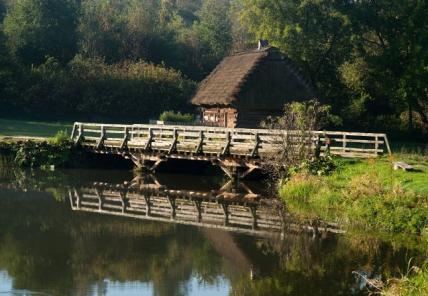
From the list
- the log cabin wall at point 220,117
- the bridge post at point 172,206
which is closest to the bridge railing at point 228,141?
the bridge post at point 172,206

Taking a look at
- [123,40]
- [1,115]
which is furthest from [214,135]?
[123,40]

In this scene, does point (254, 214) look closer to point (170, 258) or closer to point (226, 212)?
point (226, 212)

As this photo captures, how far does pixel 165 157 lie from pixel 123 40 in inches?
1522

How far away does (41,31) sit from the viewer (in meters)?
62.5

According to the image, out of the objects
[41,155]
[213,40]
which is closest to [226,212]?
[41,155]

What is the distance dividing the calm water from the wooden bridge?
7.77 metres

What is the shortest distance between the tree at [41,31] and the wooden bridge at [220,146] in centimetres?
2872

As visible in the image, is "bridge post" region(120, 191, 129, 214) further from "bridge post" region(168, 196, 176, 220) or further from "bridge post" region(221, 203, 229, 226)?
"bridge post" region(221, 203, 229, 226)

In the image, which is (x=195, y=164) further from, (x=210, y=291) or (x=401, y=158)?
(x=210, y=291)

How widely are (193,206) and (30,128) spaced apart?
93.5 ft

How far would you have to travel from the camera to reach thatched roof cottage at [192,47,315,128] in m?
38.8

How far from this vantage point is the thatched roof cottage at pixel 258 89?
38844 mm

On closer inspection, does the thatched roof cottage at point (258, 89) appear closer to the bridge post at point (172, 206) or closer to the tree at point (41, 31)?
the bridge post at point (172, 206)

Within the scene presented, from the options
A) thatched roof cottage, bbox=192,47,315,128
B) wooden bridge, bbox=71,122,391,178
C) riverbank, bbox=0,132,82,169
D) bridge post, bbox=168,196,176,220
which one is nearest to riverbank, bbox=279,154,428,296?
wooden bridge, bbox=71,122,391,178
